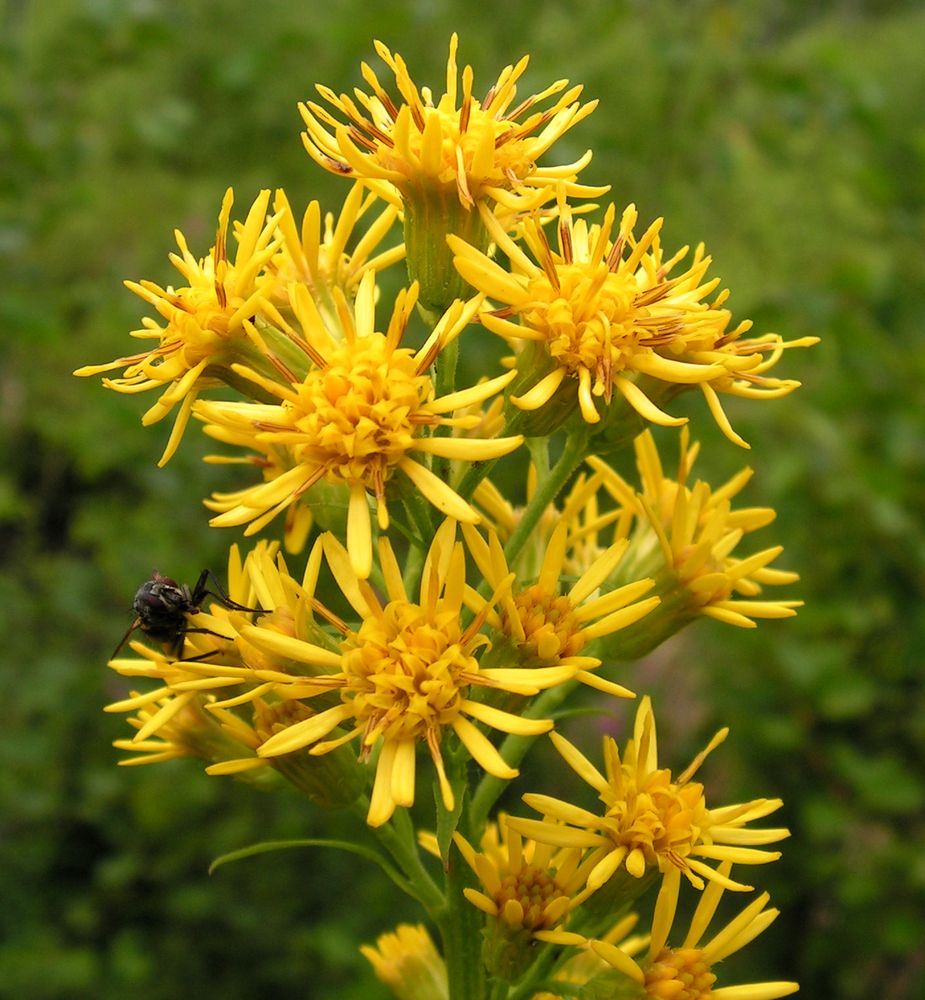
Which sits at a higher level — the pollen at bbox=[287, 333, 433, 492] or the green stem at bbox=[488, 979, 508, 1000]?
the pollen at bbox=[287, 333, 433, 492]

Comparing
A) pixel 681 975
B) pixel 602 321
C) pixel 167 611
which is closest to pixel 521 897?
pixel 681 975

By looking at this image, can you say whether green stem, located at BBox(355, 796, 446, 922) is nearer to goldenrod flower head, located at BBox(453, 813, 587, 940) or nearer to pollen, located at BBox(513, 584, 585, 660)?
goldenrod flower head, located at BBox(453, 813, 587, 940)

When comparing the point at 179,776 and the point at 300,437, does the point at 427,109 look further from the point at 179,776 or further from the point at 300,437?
the point at 179,776

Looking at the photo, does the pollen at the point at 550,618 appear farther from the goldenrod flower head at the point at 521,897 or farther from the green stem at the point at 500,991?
the green stem at the point at 500,991

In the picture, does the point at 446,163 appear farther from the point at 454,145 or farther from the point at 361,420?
the point at 361,420

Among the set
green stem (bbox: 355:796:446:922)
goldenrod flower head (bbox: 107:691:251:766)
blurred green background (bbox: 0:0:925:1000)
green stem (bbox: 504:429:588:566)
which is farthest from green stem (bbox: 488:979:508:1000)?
blurred green background (bbox: 0:0:925:1000)

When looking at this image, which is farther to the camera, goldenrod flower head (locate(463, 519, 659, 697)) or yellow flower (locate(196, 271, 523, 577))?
goldenrod flower head (locate(463, 519, 659, 697))

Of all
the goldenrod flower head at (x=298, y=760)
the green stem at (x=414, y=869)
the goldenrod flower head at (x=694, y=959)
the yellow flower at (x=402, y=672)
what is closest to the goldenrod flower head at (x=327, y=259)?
the yellow flower at (x=402, y=672)

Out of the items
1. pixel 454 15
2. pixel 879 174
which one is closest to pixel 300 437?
pixel 879 174
